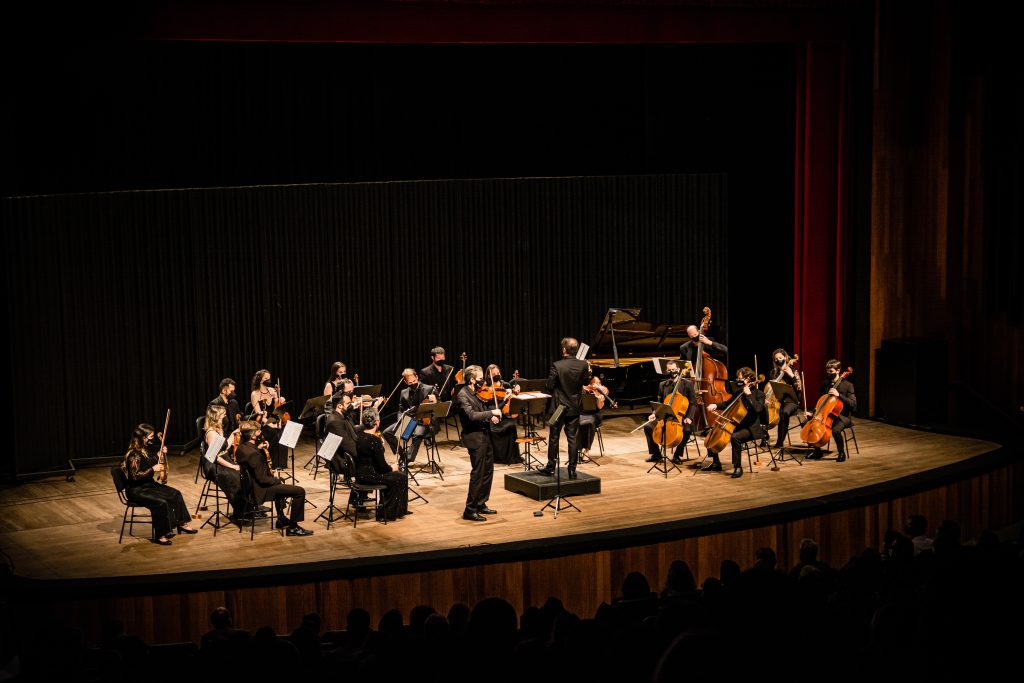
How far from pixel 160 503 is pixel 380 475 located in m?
1.79

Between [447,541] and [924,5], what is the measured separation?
9167 mm

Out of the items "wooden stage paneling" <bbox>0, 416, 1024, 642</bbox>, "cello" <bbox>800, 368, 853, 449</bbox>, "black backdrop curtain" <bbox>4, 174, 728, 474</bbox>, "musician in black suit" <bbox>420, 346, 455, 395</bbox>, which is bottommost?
"wooden stage paneling" <bbox>0, 416, 1024, 642</bbox>

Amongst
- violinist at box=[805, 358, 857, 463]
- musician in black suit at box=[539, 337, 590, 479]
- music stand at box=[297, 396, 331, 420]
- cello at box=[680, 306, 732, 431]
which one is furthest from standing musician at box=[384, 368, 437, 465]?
violinist at box=[805, 358, 857, 463]

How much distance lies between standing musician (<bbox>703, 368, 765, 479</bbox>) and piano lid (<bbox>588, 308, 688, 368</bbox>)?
2.62 meters

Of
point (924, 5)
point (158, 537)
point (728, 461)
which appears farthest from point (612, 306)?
point (158, 537)

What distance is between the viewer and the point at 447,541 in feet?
27.8

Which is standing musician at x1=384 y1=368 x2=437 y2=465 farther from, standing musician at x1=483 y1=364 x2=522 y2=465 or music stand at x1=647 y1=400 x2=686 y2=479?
music stand at x1=647 y1=400 x2=686 y2=479

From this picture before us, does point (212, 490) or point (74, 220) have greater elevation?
point (74, 220)

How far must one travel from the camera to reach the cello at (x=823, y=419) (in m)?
11.0

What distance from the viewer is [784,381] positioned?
1143cm

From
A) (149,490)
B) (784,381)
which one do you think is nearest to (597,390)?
(784,381)

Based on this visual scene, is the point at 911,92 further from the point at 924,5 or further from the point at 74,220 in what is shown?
the point at 74,220

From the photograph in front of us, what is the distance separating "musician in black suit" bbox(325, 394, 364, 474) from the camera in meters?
9.02

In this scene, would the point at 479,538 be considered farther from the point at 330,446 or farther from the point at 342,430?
the point at 342,430
